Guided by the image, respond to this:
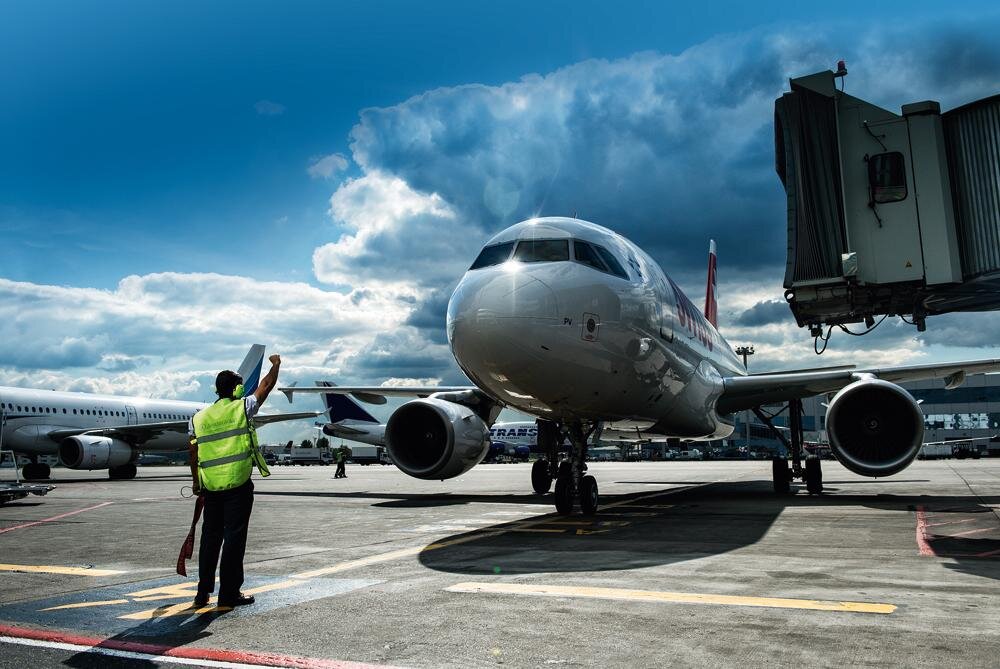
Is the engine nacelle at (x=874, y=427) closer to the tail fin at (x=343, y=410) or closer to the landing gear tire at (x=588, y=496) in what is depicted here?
the landing gear tire at (x=588, y=496)

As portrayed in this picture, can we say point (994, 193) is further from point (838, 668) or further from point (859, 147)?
point (838, 668)

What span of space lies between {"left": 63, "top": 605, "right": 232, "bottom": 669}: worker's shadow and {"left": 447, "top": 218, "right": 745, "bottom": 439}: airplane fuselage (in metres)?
4.06

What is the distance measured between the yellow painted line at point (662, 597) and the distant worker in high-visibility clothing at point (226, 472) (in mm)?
1530

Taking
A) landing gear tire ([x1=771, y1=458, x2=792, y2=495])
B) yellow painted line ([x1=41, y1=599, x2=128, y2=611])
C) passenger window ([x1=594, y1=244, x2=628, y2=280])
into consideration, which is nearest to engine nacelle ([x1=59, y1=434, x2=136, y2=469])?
landing gear tire ([x1=771, y1=458, x2=792, y2=495])

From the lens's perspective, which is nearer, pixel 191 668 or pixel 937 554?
pixel 191 668

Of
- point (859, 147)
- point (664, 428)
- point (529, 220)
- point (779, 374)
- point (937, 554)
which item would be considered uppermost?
point (859, 147)

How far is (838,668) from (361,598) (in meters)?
2.97

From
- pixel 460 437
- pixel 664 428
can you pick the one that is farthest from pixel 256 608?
pixel 664 428

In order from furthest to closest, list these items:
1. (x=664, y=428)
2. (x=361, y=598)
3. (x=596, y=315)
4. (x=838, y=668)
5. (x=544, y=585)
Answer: (x=664, y=428) → (x=596, y=315) → (x=544, y=585) → (x=361, y=598) → (x=838, y=668)

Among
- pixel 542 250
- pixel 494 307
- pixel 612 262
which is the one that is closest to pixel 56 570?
pixel 494 307

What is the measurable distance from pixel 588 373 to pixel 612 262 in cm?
160

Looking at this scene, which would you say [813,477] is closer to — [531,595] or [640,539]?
[640,539]

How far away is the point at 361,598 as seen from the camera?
16.4 ft

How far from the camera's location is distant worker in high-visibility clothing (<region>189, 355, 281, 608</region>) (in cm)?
506
